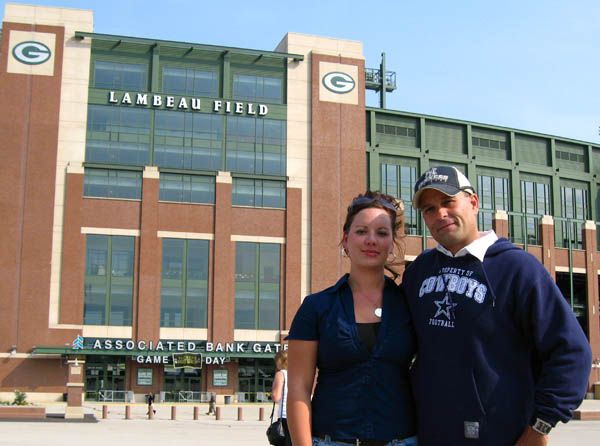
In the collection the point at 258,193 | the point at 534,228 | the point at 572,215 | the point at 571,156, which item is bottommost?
the point at 534,228

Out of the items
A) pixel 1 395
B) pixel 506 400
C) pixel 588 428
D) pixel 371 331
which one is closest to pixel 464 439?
pixel 506 400

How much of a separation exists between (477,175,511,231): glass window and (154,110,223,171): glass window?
22217mm

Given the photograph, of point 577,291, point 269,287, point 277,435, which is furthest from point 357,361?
point 577,291

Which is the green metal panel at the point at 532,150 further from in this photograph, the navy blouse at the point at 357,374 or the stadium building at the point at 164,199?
the navy blouse at the point at 357,374

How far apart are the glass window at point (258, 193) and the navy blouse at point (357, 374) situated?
53.9 meters

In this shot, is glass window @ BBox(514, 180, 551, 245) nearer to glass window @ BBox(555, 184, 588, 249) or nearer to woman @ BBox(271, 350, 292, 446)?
glass window @ BBox(555, 184, 588, 249)

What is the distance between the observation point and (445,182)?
4230 mm

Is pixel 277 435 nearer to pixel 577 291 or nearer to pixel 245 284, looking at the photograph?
pixel 245 284

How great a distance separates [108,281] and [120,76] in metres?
14.3

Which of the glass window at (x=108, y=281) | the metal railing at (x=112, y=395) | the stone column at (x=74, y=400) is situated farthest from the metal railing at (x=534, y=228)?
the stone column at (x=74, y=400)

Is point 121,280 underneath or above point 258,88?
underneath

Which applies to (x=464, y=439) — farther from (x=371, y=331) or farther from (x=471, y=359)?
(x=371, y=331)

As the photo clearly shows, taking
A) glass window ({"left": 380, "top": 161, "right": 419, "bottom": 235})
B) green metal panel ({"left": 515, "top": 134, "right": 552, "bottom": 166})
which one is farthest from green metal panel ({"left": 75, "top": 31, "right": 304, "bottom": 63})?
green metal panel ({"left": 515, "top": 134, "right": 552, "bottom": 166})

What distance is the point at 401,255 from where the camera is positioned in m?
4.60
